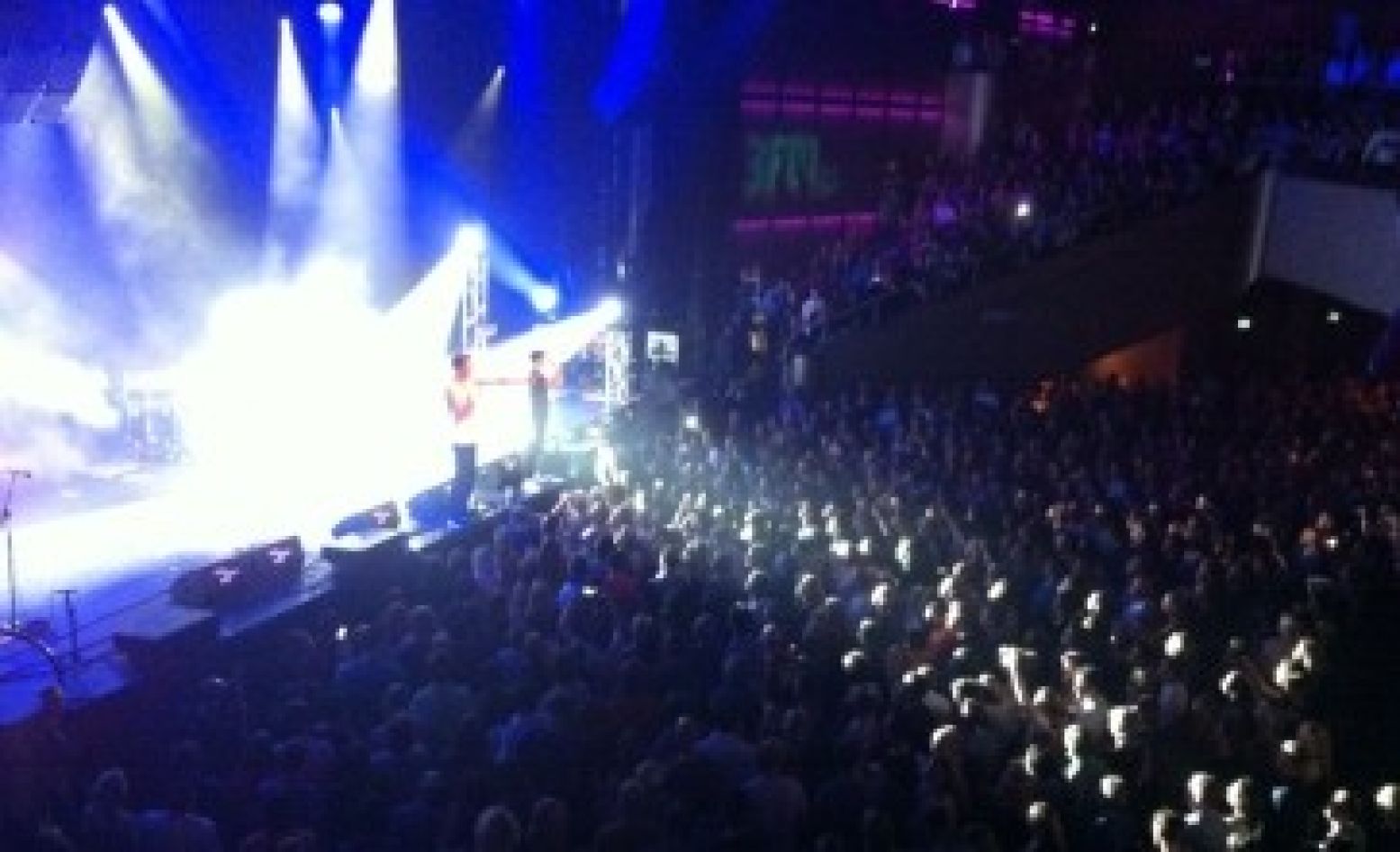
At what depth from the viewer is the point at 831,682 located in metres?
6.98

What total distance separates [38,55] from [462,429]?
4317 mm

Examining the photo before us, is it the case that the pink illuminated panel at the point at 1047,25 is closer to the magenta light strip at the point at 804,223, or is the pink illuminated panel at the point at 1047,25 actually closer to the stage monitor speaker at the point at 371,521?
the magenta light strip at the point at 804,223

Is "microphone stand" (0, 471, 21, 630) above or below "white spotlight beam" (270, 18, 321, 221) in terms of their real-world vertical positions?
below

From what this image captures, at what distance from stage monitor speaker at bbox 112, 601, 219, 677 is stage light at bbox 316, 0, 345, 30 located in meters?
→ 9.16

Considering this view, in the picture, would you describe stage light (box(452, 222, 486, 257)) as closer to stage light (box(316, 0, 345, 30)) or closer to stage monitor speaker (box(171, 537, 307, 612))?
stage light (box(316, 0, 345, 30))

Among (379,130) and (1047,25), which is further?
(1047,25)

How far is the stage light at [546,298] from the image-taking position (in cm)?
1742

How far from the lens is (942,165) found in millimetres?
21062

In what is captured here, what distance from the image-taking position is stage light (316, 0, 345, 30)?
15141mm

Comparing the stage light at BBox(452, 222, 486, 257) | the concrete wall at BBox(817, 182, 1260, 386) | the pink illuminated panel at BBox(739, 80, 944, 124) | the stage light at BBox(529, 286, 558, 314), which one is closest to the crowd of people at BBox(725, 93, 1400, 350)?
the concrete wall at BBox(817, 182, 1260, 386)

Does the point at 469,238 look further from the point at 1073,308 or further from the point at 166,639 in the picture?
the point at 166,639

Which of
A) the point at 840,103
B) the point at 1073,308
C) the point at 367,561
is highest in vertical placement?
the point at 840,103

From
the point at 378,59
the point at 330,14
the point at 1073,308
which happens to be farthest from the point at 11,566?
the point at 1073,308

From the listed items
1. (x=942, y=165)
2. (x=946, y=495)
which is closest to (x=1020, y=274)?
(x=942, y=165)
